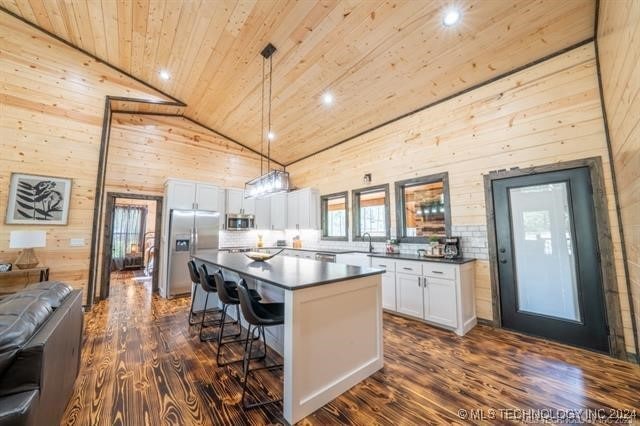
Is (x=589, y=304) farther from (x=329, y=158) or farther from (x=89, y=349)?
(x=89, y=349)

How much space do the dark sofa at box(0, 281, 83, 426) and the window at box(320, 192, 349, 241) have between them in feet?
14.6

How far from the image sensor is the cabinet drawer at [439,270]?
3209 millimetres

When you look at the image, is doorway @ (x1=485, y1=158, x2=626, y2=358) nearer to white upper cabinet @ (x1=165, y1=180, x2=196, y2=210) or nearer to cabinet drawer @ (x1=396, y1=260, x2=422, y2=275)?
cabinet drawer @ (x1=396, y1=260, x2=422, y2=275)

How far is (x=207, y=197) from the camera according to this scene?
5539 mm

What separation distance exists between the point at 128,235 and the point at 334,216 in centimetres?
733

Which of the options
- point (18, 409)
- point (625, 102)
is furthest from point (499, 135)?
point (18, 409)

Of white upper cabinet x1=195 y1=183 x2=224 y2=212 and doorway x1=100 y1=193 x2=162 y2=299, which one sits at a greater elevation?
white upper cabinet x1=195 y1=183 x2=224 y2=212

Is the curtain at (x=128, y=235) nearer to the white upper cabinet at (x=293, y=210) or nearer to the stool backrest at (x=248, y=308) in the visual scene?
the white upper cabinet at (x=293, y=210)

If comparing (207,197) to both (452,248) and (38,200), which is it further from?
(452,248)

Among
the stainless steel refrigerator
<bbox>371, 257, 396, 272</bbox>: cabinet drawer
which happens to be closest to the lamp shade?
the stainless steel refrigerator

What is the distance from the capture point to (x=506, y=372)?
7.56 ft

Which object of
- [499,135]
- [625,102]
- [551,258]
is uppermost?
[499,135]

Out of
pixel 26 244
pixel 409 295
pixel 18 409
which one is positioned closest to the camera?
pixel 18 409

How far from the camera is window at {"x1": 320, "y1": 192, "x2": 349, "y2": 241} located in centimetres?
559
